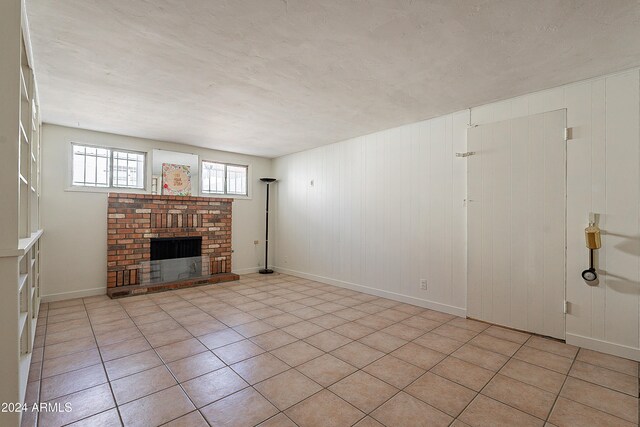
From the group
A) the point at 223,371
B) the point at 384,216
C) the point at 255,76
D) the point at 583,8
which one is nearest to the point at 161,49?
the point at 255,76

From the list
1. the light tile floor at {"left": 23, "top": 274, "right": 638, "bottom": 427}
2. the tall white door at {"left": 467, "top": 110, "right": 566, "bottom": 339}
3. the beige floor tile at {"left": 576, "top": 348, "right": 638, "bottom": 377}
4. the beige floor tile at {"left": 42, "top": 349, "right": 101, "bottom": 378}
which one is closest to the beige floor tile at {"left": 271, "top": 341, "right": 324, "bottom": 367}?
the light tile floor at {"left": 23, "top": 274, "right": 638, "bottom": 427}

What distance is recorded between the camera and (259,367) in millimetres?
2363

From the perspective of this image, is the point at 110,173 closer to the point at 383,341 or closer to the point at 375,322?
the point at 375,322

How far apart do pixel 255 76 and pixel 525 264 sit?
3.36 metres

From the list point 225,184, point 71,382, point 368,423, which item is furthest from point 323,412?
point 225,184

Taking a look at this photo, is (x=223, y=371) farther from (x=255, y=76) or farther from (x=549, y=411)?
(x=255, y=76)

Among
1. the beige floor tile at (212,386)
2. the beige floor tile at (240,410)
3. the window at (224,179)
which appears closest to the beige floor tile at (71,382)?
the beige floor tile at (212,386)

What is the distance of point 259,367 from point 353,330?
3.81ft

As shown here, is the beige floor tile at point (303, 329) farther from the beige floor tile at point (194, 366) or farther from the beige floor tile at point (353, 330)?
the beige floor tile at point (194, 366)

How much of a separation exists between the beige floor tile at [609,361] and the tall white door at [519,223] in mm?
298

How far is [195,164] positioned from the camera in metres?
5.51

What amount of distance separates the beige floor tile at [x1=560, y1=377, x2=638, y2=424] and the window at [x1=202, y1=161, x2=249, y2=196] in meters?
5.69

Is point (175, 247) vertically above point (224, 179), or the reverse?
point (224, 179)

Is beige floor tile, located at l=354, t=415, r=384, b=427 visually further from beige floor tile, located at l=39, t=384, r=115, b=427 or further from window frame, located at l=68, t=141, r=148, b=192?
window frame, located at l=68, t=141, r=148, b=192
